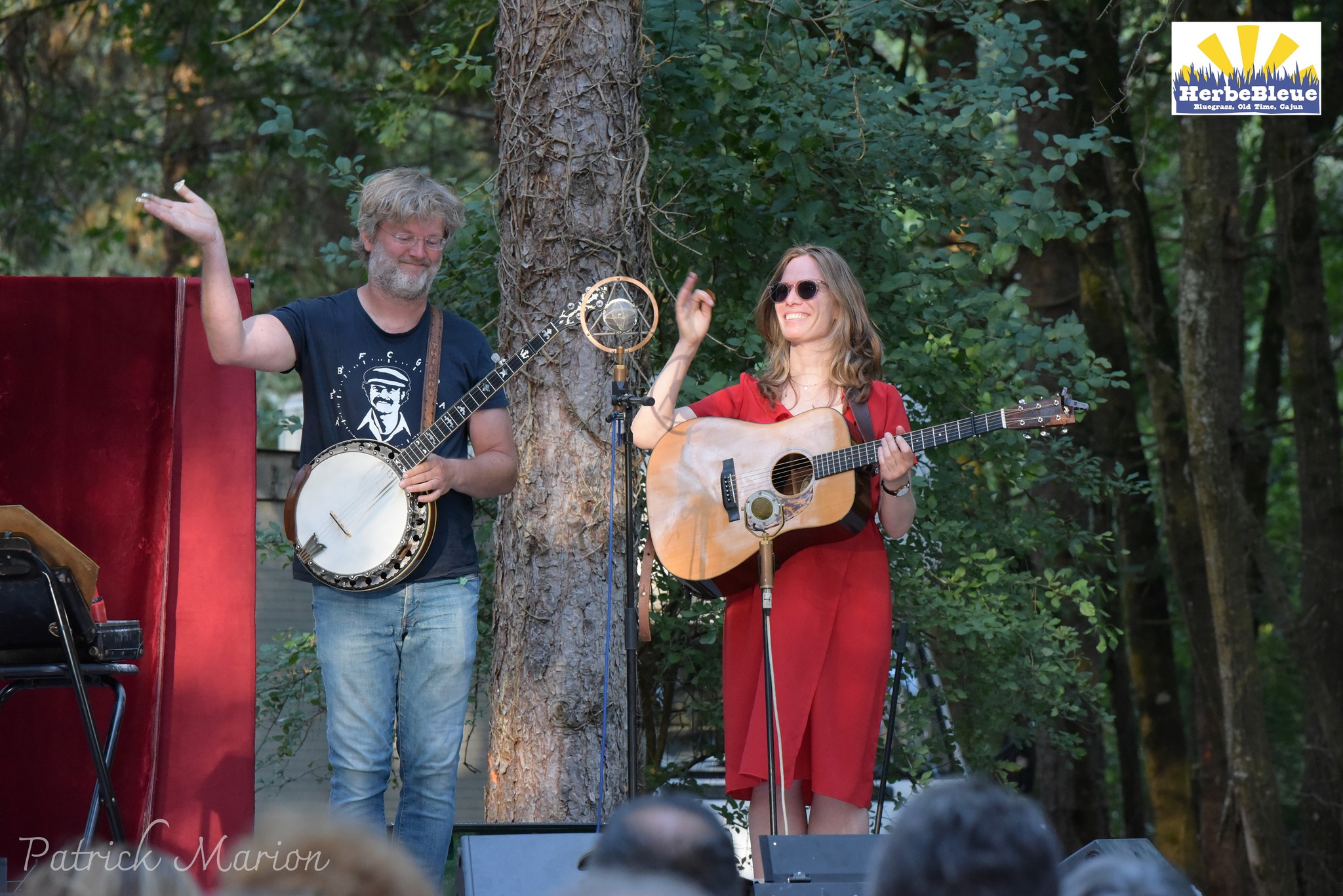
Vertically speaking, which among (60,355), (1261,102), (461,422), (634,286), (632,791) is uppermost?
(1261,102)

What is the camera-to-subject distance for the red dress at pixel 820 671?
13.7 ft

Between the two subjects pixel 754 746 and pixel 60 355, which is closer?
pixel 754 746

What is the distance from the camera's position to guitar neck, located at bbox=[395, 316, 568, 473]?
13.5 ft

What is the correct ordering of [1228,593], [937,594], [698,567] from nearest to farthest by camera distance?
[698,567]
[937,594]
[1228,593]

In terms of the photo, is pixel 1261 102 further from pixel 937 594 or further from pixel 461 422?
pixel 461 422

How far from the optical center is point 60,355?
183 inches

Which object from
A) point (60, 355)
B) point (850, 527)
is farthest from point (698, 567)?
point (60, 355)

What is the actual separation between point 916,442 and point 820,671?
0.75 meters

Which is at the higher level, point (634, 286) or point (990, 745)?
point (634, 286)

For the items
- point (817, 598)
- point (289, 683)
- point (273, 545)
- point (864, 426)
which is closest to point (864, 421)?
point (864, 426)

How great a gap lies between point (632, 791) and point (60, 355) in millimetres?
2351

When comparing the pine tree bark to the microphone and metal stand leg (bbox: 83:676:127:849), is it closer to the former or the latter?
the microphone

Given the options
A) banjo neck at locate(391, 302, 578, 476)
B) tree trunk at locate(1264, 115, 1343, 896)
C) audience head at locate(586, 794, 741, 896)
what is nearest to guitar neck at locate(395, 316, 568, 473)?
banjo neck at locate(391, 302, 578, 476)

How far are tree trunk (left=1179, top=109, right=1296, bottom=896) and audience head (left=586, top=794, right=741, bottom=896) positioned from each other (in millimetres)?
9022
